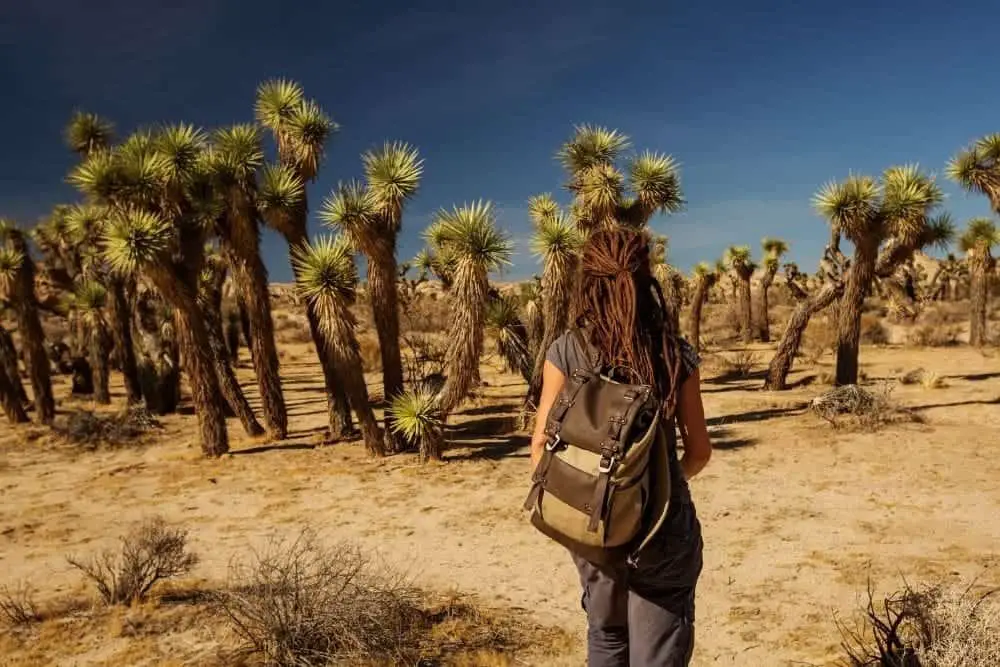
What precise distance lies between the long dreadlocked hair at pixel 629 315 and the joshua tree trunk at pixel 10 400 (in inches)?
652

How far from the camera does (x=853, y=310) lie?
14.4 metres

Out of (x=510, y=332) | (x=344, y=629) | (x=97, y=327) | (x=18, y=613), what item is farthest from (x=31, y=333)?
(x=344, y=629)

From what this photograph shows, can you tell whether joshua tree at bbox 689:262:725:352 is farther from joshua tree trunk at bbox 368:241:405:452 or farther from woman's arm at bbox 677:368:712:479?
woman's arm at bbox 677:368:712:479

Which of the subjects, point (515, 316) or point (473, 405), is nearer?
point (515, 316)

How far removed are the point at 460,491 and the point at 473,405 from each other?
6.59 meters

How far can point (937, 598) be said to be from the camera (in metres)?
3.71

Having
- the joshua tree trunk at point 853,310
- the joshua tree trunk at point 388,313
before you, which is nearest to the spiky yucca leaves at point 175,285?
the joshua tree trunk at point 388,313

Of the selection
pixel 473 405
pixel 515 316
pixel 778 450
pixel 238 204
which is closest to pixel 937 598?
pixel 778 450

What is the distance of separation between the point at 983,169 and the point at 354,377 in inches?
612

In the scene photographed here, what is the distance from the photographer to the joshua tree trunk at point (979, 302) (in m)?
21.6

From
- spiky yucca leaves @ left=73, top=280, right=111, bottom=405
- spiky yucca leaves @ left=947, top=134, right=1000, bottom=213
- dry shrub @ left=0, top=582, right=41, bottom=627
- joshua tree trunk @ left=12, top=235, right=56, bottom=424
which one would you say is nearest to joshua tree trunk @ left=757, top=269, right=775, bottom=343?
spiky yucca leaves @ left=947, top=134, right=1000, bottom=213

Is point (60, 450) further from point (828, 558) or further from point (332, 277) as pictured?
point (828, 558)

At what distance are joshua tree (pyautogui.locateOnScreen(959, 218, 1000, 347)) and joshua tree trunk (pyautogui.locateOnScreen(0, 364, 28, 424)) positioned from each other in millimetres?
27165

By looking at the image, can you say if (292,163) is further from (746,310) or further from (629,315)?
(746,310)
